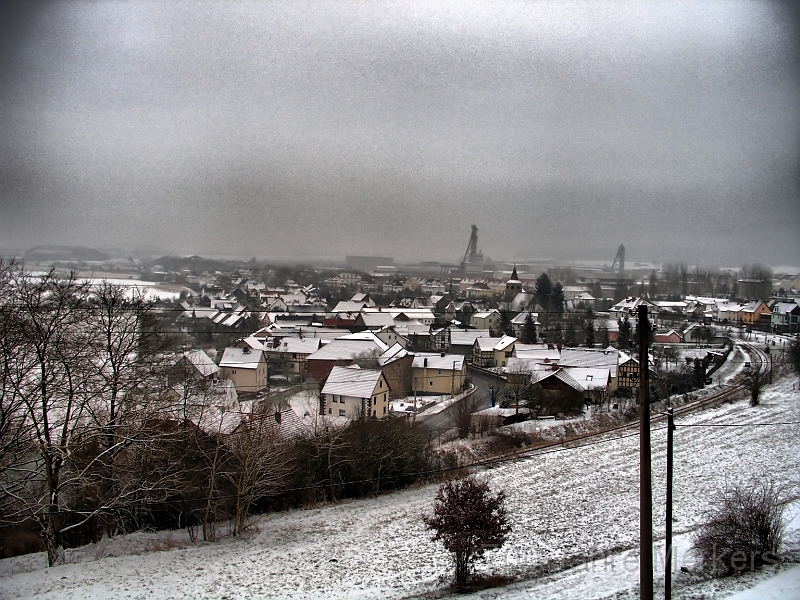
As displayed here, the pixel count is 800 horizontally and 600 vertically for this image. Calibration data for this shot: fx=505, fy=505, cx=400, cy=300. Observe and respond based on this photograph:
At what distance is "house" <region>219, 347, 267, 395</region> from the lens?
5.52 meters

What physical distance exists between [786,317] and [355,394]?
5395 mm

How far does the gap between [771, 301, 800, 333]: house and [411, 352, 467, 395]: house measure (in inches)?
158

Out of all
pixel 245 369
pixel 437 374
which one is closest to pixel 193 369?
pixel 245 369

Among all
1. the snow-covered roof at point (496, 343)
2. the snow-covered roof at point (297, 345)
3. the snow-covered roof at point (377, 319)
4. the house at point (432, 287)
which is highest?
the house at point (432, 287)

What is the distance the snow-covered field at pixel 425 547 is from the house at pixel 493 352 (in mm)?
2422

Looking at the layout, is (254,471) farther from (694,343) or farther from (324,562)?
(694,343)

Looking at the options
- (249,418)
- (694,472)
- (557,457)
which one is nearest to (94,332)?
(249,418)

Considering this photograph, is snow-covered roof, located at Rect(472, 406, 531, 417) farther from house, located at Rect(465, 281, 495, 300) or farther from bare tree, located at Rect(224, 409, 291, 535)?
bare tree, located at Rect(224, 409, 291, 535)

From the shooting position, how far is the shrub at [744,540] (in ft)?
9.38

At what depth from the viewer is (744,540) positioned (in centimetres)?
290

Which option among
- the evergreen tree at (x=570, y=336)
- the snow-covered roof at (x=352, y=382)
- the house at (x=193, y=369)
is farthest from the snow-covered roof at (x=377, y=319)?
the house at (x=193, y=369)

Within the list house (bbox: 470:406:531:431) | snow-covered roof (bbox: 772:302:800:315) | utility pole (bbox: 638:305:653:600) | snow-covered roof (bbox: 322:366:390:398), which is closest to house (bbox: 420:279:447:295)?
snow-covered roof (bbox: 322:366:390:398)

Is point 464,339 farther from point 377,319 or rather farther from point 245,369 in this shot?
point 245,369

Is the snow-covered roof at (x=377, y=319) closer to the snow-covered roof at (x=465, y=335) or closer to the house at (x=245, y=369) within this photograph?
the snow-covered roof at (x=465, y=335)
